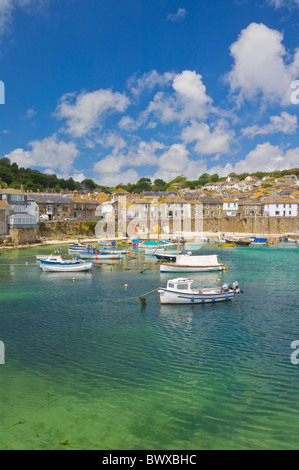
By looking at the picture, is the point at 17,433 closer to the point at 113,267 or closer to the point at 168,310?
the point at 168,310

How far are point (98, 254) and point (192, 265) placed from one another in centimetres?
2026

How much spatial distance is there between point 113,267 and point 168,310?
26.1m

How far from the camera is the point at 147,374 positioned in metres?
17.3

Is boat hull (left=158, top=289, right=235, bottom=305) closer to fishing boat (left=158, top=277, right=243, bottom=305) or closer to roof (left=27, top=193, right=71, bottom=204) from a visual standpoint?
fishing boat (left=158, top=277, right=243, bottom=305)

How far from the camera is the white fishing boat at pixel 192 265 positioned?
1886 inches

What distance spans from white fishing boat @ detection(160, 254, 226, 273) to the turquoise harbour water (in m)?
14.4

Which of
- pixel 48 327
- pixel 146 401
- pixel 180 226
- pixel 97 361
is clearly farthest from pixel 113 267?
pixel 180 226

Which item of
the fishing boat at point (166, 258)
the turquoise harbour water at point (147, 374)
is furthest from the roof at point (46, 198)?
the turquoise harbour water at point (147, 374)

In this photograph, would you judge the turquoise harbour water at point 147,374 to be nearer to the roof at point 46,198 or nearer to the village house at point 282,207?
the roof at point 46,198

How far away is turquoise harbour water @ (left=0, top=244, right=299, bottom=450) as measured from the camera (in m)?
12.8

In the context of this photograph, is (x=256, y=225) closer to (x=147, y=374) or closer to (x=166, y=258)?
(x=166, y=258)

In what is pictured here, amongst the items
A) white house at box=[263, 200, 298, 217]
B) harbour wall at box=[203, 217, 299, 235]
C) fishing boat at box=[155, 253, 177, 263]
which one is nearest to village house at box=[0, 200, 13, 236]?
fishing boat at box=[155, 253, 177, 263]

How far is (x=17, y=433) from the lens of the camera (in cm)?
1285

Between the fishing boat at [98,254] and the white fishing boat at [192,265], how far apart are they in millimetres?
16059
